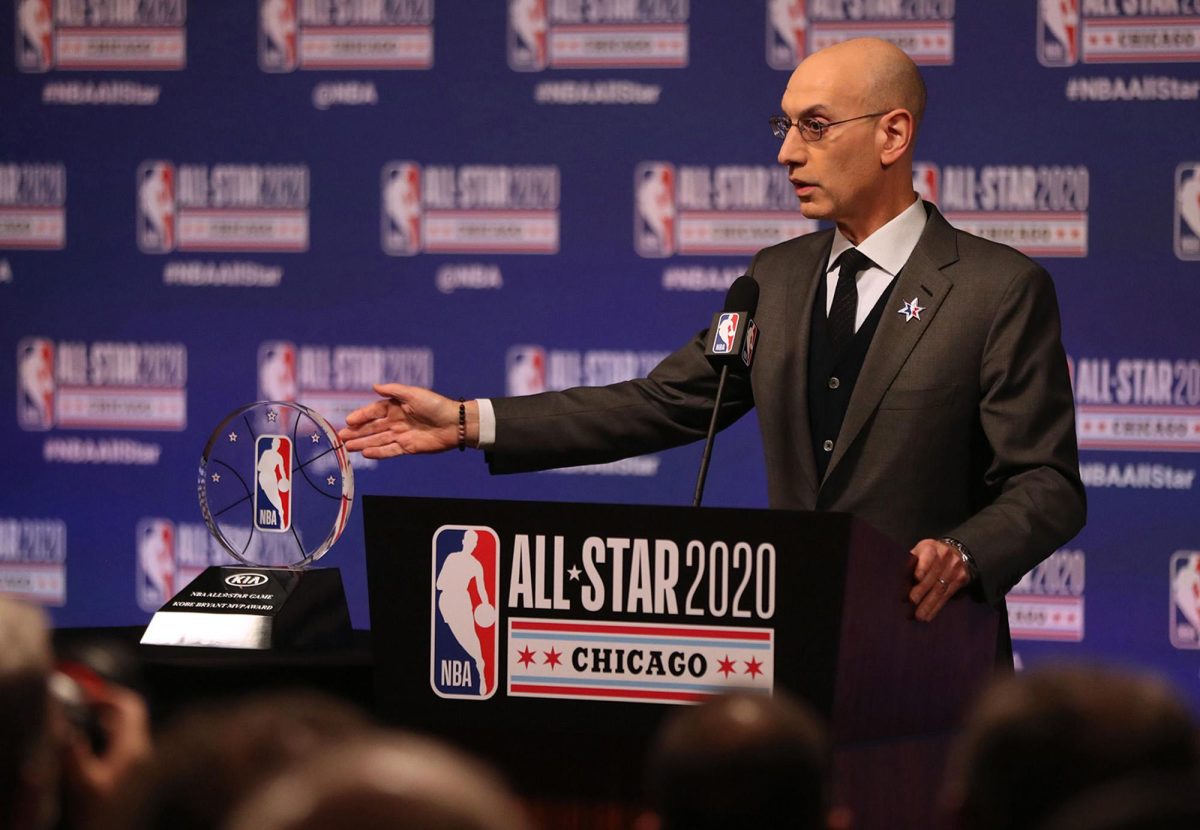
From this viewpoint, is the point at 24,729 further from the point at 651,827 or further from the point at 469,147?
the point at 469,147

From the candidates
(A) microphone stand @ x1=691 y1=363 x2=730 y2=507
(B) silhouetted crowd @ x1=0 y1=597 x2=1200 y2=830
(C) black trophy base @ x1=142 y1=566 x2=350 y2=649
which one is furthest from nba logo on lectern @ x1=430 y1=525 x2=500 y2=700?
(B) silhouetted crowd @ x1=0 y1=597 x2=1200 y2=830

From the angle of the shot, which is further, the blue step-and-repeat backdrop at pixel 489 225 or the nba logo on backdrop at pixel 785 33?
the nba logo on backdrop at pixel 785 33

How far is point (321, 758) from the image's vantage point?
0.58 meters

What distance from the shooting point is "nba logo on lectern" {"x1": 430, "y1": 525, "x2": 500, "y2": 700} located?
195 cm

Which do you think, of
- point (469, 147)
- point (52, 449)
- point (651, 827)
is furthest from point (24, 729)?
point (52, 449)

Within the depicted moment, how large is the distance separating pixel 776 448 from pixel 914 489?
243 mm

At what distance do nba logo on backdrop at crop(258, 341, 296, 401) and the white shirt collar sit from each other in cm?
240

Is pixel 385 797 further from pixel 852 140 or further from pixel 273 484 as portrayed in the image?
pixel 852 140

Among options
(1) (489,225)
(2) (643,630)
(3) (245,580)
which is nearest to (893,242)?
(2) (643,630)

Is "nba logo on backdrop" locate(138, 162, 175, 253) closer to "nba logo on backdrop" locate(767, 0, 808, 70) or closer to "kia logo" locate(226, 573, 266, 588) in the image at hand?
"nba logo on backdrop" locate(767, 0, 808, 70)

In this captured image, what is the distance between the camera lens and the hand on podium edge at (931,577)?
2016mm

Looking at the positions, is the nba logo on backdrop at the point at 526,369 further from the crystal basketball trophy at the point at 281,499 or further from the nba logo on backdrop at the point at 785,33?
the crystal basketball trophy at the point at 281,499

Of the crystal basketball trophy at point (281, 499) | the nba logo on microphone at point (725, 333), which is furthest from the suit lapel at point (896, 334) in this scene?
the crystal basketball trophy at point (281, 499)

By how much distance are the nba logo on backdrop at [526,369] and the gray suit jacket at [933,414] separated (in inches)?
74.2
